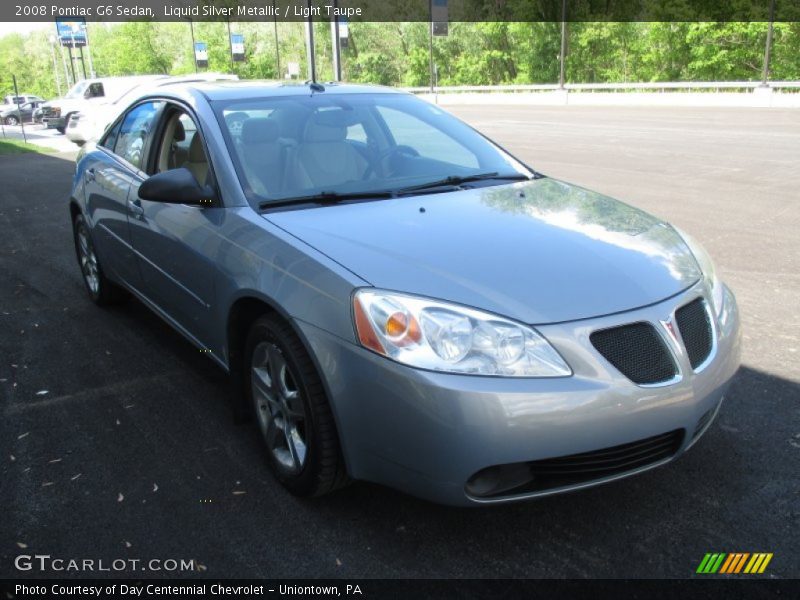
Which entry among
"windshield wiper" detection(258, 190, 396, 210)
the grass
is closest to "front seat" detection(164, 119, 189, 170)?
"windshield wiper" detection(258, 190, 396, 210)

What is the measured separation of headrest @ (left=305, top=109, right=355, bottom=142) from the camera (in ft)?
12.1

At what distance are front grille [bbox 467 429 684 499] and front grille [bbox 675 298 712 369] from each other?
0.32m

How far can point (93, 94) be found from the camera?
23.3m

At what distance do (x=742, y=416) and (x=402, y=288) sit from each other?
6.58 ft

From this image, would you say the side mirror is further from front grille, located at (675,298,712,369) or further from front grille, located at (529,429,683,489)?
front grille, located at (675,298,712,369)

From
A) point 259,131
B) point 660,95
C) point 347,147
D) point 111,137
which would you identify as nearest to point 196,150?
point 259,131

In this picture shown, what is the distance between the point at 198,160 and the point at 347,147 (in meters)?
0.77

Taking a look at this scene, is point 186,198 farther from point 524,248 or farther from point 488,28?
point 488,28

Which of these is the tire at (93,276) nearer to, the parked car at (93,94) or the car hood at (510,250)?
the car hood at (510,250)

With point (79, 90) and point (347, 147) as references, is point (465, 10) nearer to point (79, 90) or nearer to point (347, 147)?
point (79, 90)

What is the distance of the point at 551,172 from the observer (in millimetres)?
11555

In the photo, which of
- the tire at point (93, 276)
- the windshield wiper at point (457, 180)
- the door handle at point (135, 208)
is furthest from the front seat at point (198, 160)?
the tire at point (93, 276)

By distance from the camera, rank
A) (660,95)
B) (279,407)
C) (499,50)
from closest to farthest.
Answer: (279,407) → (660,95) → (499,50)

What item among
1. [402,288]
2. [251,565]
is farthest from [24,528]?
[402,288]
